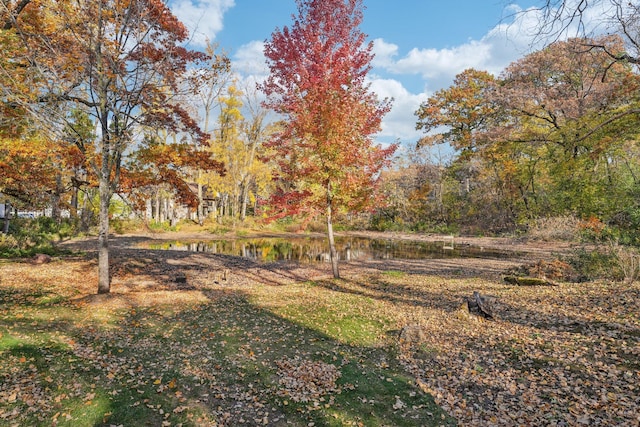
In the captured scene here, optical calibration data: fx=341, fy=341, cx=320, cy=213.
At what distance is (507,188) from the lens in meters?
35.9

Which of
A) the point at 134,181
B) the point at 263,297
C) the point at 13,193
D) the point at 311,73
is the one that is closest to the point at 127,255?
the point at 13,193

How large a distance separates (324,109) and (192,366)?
1028cm

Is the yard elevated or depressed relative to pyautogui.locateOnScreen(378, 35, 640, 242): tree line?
depressed

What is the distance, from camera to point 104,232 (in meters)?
11.3

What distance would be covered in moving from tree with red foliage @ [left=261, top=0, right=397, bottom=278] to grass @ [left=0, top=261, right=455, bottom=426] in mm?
5876

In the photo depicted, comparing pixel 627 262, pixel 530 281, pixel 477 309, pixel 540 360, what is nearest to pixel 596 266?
pixel 627 262

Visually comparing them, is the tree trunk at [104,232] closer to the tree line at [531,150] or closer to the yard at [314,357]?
the yard at [314,357]

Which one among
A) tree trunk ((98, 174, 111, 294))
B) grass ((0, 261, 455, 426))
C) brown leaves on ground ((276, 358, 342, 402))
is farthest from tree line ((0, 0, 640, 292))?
brown leaves on ground ((276, 358, 342, 402))

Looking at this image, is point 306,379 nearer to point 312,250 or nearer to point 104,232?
point 104,232

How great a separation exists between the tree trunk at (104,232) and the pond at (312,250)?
12276 mm

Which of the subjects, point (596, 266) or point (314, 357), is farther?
point (596, 266)

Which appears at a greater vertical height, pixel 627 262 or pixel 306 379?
pixel 627 262

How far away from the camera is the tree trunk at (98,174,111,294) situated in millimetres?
11078

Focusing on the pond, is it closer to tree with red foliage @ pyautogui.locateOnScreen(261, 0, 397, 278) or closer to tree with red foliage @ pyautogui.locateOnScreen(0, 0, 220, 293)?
tree with red foliage @ pyautogui.locateOnScreen(261, 0, 397, 278)
